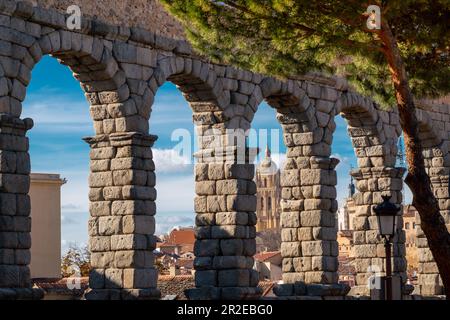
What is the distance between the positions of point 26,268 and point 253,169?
562 cm

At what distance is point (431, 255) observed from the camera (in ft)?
94.2

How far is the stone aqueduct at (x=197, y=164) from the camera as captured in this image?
1773 cm

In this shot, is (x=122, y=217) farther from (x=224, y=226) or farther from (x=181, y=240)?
(x=181, y=240)

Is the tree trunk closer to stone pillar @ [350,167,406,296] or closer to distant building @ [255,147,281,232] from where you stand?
stone pillar @ [350,167,406,296]

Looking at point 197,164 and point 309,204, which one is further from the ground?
point 197,164

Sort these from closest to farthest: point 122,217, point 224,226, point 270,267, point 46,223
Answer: point 122,217, point 224,226, point 46,223, point 270,267

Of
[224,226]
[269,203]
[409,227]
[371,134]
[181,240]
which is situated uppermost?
[269,203]

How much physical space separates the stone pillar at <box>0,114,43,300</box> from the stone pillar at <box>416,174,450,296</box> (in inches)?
513

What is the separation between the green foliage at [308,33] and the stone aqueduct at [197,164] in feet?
5.47

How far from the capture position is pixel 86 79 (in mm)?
19906

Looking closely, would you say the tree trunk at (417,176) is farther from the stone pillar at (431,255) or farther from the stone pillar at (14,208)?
the stone pillar at (431,255)

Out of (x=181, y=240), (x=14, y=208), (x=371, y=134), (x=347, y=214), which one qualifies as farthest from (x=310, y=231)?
(x=347, y=214)

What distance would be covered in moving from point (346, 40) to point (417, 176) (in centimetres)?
A: 224
